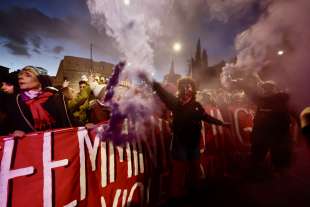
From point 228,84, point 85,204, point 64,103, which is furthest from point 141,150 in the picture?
point 228,84

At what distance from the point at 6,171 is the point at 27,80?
5.02ft

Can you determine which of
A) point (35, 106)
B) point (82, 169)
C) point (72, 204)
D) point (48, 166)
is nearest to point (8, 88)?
point (35, 106)

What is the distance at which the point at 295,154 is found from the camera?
595 centimetres

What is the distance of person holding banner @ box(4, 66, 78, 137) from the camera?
301 cm

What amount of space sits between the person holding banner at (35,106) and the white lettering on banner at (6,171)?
71 cm

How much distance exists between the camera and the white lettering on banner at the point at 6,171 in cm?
213

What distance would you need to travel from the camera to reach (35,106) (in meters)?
3.19

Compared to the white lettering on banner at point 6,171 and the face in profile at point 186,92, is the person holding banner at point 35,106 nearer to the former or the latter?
the white lettering on banner at point 6,171

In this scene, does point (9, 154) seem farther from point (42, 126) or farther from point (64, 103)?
point (64, 103)

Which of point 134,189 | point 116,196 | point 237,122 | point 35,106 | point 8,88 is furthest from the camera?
point 237,122

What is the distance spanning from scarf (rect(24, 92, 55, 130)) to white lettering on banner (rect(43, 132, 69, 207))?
615 millimetres

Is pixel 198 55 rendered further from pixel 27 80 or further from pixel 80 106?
pixel 27 80

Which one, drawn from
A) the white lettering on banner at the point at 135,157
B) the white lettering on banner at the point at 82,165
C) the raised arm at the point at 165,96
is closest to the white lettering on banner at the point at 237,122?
the raised arm at the point at 165,96

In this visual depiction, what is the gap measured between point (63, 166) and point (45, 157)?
0.80ft
